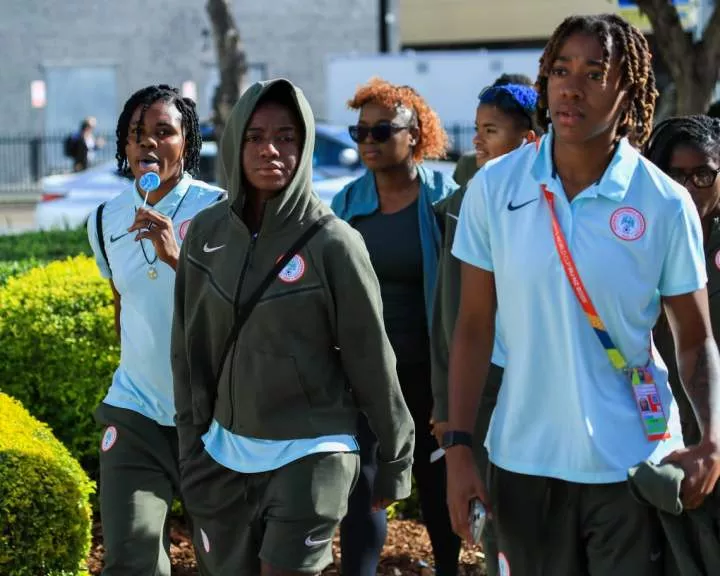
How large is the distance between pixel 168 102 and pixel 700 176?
2.04 m

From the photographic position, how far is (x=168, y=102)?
529 centimetres

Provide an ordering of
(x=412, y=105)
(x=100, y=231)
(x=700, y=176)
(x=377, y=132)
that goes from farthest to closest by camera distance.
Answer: (x=412, y=105) < (x=377, y=132) < (x=100, y=231) < (x=700, y=176)

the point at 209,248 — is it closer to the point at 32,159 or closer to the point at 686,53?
the point at 686,53

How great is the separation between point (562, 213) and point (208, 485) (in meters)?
1.45

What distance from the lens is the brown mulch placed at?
6.51 metres

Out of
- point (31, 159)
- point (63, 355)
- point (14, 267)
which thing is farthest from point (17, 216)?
point (63, 355)

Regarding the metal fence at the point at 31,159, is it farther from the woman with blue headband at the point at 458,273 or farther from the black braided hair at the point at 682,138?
the black braided hair at the point at 682,138

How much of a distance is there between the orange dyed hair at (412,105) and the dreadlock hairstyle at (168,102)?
1.14m

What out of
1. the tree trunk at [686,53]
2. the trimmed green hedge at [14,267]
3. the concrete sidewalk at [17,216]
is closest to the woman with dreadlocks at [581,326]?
the trimmed green hedge at [14,267]

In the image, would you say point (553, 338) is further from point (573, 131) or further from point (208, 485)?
point (208, 485)

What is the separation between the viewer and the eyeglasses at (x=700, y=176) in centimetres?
445

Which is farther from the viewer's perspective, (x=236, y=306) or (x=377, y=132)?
(x=377, y=132)

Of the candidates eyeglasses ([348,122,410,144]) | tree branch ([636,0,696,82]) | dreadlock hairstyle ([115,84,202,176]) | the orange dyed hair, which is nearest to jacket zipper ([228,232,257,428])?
dreadlock hairstyle ([115,84,202,176])

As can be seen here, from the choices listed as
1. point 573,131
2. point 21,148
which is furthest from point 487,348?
point 21,148
